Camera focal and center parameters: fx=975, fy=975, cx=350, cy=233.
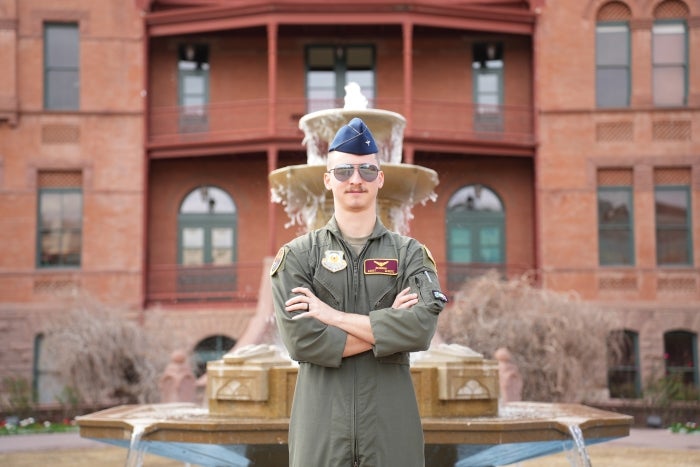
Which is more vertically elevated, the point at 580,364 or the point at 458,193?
the point at 458,193

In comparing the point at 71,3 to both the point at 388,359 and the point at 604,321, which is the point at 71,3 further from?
the point at 388,359

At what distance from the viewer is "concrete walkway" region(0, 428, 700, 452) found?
1314 centimetres

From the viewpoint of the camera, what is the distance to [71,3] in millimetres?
23219

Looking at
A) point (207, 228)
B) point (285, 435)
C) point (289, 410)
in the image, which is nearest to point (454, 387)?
point (289, 410)

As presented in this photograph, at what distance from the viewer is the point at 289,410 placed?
23.3 ft

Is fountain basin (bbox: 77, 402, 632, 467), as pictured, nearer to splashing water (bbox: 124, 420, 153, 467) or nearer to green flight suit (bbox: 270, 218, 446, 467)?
splashing water (bbox: 124, 420, 153, 467)

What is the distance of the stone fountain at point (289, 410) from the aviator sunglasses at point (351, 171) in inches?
114

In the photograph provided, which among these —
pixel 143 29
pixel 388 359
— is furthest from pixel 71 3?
pixel 388 359

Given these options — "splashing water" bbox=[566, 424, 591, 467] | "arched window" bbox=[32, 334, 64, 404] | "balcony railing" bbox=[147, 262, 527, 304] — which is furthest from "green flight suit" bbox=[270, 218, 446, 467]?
"arched window" bbox=[32, 334, 64, 404]

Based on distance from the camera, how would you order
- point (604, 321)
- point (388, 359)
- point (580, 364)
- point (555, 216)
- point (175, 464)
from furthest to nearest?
point (555, 216) < point (604, 321) < point (580, 364) < point (175, 464) < point (388, 359)

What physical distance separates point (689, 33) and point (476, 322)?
10746 millimetres

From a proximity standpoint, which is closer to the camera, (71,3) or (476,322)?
(476,322)

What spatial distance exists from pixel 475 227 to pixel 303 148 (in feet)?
16.0

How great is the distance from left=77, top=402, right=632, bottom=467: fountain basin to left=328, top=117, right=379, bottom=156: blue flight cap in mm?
2906
